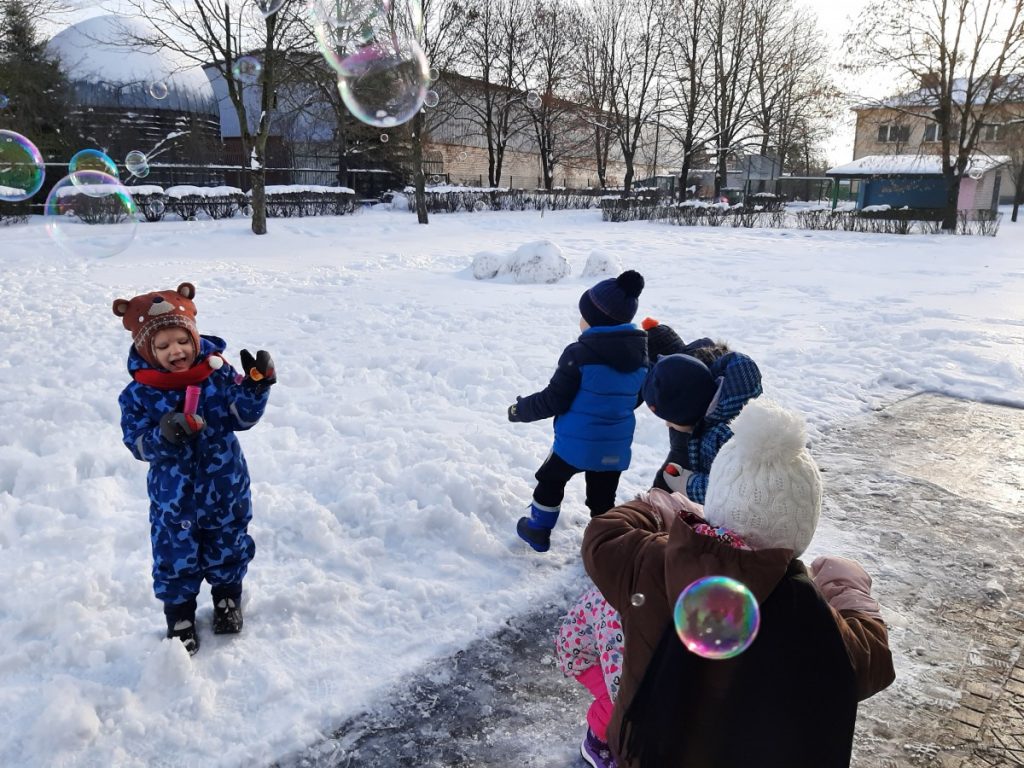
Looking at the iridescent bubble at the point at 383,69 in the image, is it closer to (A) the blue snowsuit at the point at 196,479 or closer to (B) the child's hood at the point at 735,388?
(A) the blue snowsuit at the point at 196,479

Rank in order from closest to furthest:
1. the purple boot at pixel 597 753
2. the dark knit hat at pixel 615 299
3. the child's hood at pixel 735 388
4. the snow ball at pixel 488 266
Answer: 1. the purple boot at pixel 597 753
2. the child's hood at pixel 735 388
3. the dark knit hat at pixel 615 299
4. the snow ball at pixel 488 266

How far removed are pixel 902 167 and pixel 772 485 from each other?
146 feet

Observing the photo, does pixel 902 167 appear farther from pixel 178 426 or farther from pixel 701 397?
pixel 178 426

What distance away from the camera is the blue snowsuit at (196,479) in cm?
260

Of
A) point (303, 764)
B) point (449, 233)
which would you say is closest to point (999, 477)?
point (303, 764)

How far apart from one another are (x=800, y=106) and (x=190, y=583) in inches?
1916

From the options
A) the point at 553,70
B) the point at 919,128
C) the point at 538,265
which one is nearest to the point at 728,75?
the point at 553,70

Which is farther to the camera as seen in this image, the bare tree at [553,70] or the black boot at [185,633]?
the bare tree at [553,70]

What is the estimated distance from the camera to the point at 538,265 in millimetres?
11781

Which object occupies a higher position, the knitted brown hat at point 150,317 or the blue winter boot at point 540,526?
the knitted brown hat at point 150,317

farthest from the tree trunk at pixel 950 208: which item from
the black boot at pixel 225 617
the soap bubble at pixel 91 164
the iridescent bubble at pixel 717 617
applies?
the iridescent bubble at pixel 717 617

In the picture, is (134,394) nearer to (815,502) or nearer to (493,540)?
(493,540)

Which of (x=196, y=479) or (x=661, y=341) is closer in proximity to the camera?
(x=196, y=479)

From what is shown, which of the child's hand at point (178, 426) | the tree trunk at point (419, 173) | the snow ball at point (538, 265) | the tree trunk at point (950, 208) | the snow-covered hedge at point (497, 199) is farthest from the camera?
the snow-covered hedge at point (497, 199)
